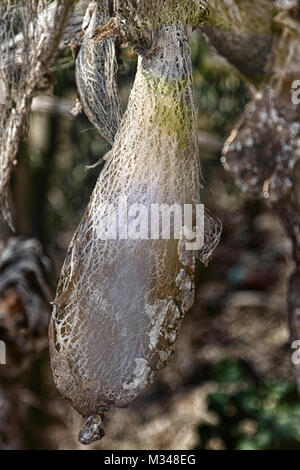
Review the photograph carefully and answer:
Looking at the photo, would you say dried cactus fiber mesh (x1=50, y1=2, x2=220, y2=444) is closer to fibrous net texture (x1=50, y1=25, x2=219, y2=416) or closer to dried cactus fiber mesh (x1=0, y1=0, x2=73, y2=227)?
fibrous net texture (x1=50, y1=25, x2=219, y2=416)

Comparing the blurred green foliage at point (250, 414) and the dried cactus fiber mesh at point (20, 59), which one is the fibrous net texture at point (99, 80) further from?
the blurred green foliage at point (250, 414)

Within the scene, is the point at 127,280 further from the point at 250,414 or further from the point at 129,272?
the point at 250,414

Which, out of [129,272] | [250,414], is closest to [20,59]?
[129,272]

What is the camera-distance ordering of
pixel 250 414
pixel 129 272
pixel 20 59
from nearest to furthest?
1. pixel 129 272
2. pixel 20 59
3. pixel 250 414

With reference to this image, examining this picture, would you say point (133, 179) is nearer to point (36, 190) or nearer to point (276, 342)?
point (36, 190)

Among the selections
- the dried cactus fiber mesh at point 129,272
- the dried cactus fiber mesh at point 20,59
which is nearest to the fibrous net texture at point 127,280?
the dried cactus fiber mesh at point 129,272

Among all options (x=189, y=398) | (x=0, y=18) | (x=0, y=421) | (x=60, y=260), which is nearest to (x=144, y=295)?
(x=0, y=18)
